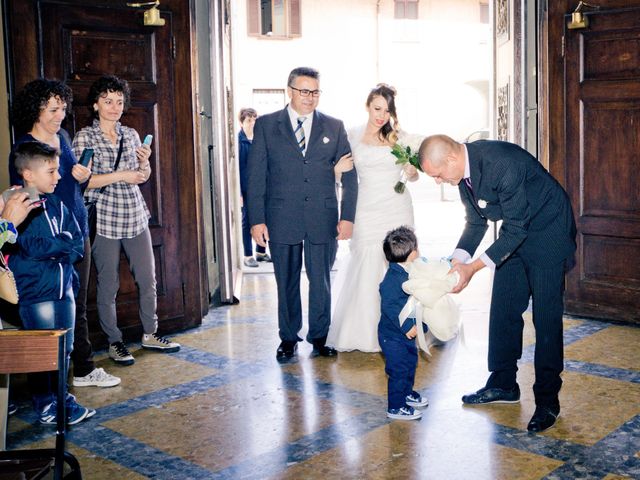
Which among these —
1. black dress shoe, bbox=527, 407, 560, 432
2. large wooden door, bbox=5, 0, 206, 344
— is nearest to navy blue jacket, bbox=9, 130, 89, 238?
large wooden door, bbox=5, 0, 206, 344

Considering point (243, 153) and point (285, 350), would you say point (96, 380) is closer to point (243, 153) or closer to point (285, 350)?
point (285, 350)

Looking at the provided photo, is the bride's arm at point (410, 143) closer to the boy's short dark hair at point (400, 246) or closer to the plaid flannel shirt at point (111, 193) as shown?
the boy's short dark hair at point (400, 246)

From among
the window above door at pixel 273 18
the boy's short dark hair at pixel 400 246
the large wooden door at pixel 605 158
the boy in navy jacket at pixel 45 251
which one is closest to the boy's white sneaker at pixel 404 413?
the boy's short dark hair at pixel 400 246

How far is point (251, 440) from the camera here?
3434 millimetres

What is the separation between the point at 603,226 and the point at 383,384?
220 cm

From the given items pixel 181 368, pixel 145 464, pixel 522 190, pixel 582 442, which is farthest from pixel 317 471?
pixel 181 368

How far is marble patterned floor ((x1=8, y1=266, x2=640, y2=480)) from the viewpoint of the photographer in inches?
123

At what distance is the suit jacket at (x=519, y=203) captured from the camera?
3.25m

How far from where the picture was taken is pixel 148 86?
5.15 meters

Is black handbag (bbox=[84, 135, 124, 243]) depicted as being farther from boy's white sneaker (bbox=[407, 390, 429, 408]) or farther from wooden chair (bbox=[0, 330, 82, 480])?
wooden chair (bbox=[0, 330, 82, 480])

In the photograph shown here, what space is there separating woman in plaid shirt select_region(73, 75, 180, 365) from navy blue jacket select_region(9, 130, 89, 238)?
14.3 inches

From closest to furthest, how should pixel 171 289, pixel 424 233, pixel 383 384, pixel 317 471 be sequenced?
pixel 317 471 → pixel 383 384 → pixel 171 289 → pixel 424 233

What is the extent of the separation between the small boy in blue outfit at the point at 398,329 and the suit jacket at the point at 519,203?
35cm

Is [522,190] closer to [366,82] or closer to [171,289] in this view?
[171,289]
